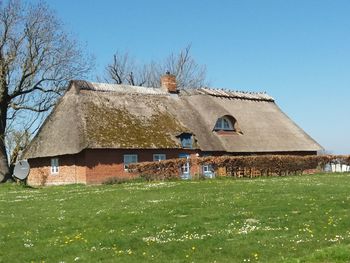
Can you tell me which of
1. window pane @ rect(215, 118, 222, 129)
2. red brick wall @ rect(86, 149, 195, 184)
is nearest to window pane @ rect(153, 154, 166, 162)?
red brick wall @ rect(86, 149, 195, 184)

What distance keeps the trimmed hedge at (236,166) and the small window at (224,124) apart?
11326 mm

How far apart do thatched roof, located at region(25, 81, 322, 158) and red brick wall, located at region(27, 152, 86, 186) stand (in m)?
0.98

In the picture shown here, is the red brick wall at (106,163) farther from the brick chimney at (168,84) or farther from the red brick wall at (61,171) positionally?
the brick chimney at (168,84)

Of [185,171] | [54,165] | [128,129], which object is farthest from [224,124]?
[54,165]

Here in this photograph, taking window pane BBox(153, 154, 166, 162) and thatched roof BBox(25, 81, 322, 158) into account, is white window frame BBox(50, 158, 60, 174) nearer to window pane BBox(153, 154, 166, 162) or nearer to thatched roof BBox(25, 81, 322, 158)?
thatched roof BBox(25, 81, 322, 158)

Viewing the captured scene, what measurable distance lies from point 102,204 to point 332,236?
11.0 m

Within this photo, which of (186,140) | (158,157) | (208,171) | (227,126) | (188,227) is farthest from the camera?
(227,126)

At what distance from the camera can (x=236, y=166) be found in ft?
118

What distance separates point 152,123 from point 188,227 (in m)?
29.4

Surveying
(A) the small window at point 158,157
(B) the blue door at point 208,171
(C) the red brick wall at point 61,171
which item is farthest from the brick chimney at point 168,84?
(B) the blue door at point 208,171

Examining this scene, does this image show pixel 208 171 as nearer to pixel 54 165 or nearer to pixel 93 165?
pixel 93 165

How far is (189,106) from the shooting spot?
51.0 m

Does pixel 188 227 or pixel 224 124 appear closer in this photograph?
pixel 188 227

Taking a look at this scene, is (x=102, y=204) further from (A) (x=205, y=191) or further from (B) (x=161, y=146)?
(B) (x=161, y=146)
